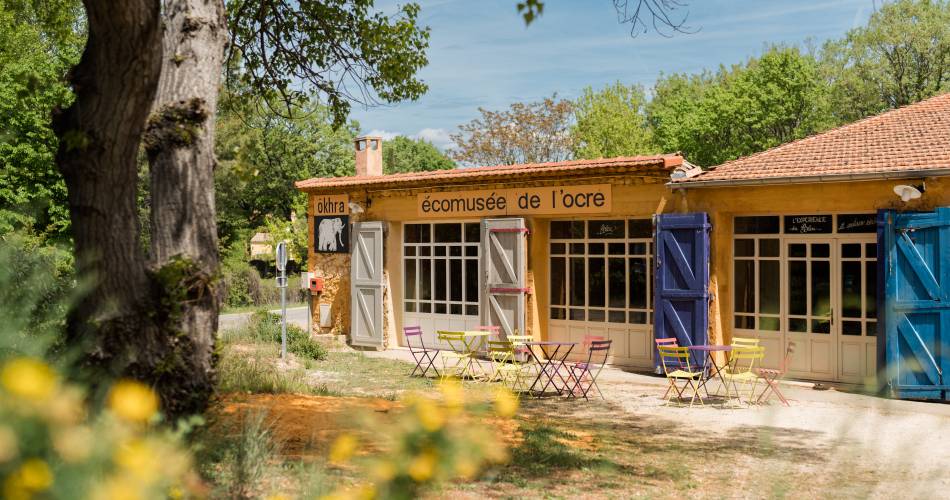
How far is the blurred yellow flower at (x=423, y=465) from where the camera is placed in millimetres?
2035

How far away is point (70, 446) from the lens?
Answer: 64.9 inches

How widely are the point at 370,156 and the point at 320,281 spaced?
281 centimetres

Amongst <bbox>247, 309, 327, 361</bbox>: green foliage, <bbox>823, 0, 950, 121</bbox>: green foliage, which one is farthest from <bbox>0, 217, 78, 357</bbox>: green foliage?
<bbox>823, 0, 950, 121</bbox>: green foliage

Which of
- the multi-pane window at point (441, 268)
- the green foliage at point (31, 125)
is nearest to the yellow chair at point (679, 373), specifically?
the multi-pane window at point (441, 268)

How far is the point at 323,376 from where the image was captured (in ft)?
40.0

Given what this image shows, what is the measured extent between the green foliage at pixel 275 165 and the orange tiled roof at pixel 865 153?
24.2m

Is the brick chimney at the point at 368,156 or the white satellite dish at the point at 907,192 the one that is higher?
the brick chimney at the point at 368,156

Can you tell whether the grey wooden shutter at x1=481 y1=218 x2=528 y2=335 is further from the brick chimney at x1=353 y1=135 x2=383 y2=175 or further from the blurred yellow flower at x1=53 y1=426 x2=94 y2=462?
the blurred yellow flower at x1=53 y1=426 x2=94 y2=462

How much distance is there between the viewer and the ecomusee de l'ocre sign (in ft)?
42.1

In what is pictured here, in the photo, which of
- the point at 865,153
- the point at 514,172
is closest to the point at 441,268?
the point at 514,172

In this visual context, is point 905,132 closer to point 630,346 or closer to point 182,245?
point 630,346

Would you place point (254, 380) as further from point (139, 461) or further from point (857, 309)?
point (857, 309)

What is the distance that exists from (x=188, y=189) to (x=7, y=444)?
3.40 meters

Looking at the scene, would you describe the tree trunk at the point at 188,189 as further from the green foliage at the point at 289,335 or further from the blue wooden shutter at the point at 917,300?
the green foliage at the point at 289,335
